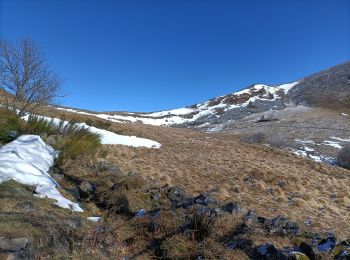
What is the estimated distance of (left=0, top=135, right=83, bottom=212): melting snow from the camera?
6.95 meters

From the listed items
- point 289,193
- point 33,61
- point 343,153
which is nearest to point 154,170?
point 289,193

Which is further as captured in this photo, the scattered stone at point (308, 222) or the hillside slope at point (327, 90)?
the hillside slope at point (327, 90)

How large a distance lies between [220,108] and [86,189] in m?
41.1

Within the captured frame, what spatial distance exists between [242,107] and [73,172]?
3841 centimetres

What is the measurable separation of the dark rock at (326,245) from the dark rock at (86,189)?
4856 millimetres

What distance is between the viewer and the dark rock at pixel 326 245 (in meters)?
4.84

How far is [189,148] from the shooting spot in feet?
53.1

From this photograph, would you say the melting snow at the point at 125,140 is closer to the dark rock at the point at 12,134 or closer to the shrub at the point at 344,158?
the dark rock at the point at 12,134

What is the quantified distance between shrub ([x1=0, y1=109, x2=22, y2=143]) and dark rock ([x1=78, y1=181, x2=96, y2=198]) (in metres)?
3.63

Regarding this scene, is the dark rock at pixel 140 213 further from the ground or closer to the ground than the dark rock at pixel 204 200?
closer to the ground

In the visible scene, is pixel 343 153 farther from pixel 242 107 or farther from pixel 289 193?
pixel 242 107

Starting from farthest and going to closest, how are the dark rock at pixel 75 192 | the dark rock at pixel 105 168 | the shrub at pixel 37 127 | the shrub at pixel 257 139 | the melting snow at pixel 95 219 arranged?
the shrub at pixel 257 139 → the shrub at pixel 37 127 → the dark rock at pixel 105 168 → the dark rock at pixel 75 192 → the melting snow at pixel 95 219

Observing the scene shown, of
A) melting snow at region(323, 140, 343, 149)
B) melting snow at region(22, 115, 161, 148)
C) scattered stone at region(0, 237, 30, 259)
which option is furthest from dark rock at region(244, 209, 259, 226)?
melting snow at region(323, 140, 343, 149)

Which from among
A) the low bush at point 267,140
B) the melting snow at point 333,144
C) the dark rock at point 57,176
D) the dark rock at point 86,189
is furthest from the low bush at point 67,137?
the melting snow at point 333,144
